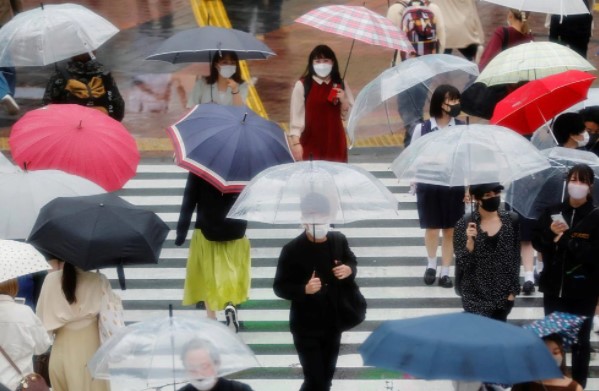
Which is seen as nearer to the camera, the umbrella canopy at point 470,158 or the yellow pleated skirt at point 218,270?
the umbrella canopy at point 470,158

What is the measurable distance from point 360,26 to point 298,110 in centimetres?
103

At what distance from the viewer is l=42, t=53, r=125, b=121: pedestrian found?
12.9 metres

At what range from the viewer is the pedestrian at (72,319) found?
8672 mm

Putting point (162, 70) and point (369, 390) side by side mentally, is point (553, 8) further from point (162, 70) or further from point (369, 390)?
point (162, 70)

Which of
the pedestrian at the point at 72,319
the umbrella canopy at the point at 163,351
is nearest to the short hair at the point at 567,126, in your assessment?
the pedestrian at the point at 72,319

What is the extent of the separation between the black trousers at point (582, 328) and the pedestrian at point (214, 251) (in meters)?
2.44

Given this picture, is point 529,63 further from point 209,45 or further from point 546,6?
point 209,45

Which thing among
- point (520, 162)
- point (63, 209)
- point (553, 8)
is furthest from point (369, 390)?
point (553, 8)

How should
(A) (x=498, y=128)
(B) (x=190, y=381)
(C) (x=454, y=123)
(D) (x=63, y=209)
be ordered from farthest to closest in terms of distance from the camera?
(C) (x=454, y=123) → (A) (x=498, y=128) → (D) (x=63, y=209) → (B) (x=190, y=381)

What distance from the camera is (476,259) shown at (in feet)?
31.8

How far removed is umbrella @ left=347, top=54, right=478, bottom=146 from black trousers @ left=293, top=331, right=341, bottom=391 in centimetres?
325

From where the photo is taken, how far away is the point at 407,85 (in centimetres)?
1198

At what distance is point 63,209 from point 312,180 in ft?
5.15

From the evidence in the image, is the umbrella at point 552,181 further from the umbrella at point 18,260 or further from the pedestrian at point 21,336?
the pedestrian at point 21,336
